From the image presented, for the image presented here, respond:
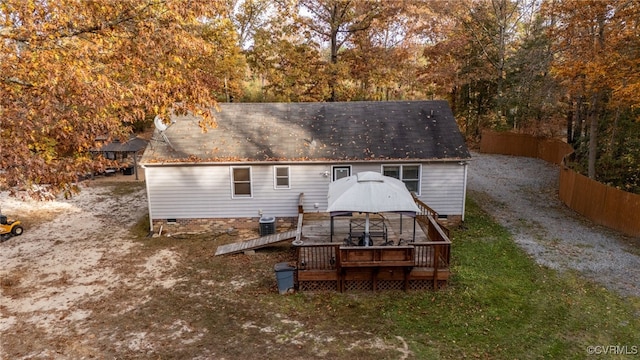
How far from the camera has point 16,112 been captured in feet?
23.4

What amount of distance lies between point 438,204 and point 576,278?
17.1 feet

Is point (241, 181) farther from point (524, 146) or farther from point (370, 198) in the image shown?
point (524, 146)

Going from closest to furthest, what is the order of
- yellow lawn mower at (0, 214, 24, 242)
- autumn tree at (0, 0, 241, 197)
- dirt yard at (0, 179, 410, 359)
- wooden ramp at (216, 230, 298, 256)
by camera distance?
autumn tree at (0, 0, 241, 197) < dirt yard at (0, 179, 410, 359) < wooden ramp at (216, 230, 298, 256) < yellow lawn mower at (0, 214, 24, 242)

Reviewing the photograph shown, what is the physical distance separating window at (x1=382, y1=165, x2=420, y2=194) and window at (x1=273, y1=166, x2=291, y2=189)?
140 inches

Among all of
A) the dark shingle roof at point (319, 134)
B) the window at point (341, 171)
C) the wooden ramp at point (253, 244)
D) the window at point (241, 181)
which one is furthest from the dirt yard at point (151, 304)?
the window at point (341, 171)

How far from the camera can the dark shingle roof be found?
46.5ft

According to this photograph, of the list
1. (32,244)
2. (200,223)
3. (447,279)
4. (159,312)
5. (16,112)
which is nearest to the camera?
(16,112)

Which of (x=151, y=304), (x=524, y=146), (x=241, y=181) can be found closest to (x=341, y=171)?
(x=241, y=181)

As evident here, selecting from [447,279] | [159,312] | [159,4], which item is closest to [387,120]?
[447,279]

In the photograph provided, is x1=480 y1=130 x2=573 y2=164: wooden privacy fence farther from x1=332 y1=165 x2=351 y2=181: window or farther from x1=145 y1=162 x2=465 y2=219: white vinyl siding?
x1=332 y1=165 x2=351 y2=181: window

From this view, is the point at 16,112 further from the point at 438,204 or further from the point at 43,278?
the point at 438,204

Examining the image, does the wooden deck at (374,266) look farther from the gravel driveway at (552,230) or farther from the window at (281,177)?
the window at (281,177)

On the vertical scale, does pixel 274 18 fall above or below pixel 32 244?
above

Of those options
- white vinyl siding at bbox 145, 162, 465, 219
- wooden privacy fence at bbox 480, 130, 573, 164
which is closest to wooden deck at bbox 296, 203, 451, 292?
white vinyl siding at bbox 145, 162, 465, 219
